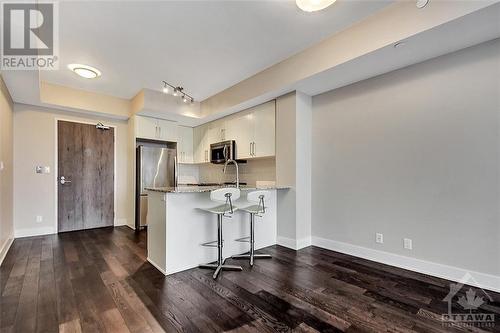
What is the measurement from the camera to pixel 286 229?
366 cm

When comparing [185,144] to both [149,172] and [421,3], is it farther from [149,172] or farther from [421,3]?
[421,3]

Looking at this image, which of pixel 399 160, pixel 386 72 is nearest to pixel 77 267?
pixel 399 160

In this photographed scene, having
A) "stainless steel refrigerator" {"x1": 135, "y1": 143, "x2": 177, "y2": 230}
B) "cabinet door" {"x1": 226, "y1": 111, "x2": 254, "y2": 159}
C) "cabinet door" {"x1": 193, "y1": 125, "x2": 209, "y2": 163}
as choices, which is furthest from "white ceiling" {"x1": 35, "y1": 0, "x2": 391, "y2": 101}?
"cabinet door" {"x1": 193, "y1": 125, "x2": 209, "y2": 163}

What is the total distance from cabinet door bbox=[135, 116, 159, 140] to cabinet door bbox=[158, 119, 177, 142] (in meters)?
0.09

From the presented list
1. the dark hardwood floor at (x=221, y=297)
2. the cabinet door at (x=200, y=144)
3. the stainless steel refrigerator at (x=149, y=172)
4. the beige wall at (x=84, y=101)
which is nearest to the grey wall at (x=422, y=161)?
the dark hardwood floor at (x=221, y=297)

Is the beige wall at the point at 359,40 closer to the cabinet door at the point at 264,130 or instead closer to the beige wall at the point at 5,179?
the cabinet door at the point at 264,130

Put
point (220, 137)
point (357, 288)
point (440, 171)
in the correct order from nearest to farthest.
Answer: point (357, 288), point (440, 171), point (220, 137)

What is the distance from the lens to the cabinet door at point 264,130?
3926mm

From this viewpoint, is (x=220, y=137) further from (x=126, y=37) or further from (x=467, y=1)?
(x=467, y=1)

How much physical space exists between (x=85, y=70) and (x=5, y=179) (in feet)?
6.55

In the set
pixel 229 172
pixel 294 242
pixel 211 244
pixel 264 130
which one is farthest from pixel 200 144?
pixel 294 242

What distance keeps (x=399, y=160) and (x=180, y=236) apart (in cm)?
285

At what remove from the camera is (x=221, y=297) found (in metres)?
2.14

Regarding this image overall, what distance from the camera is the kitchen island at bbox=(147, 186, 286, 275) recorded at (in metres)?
2.66
